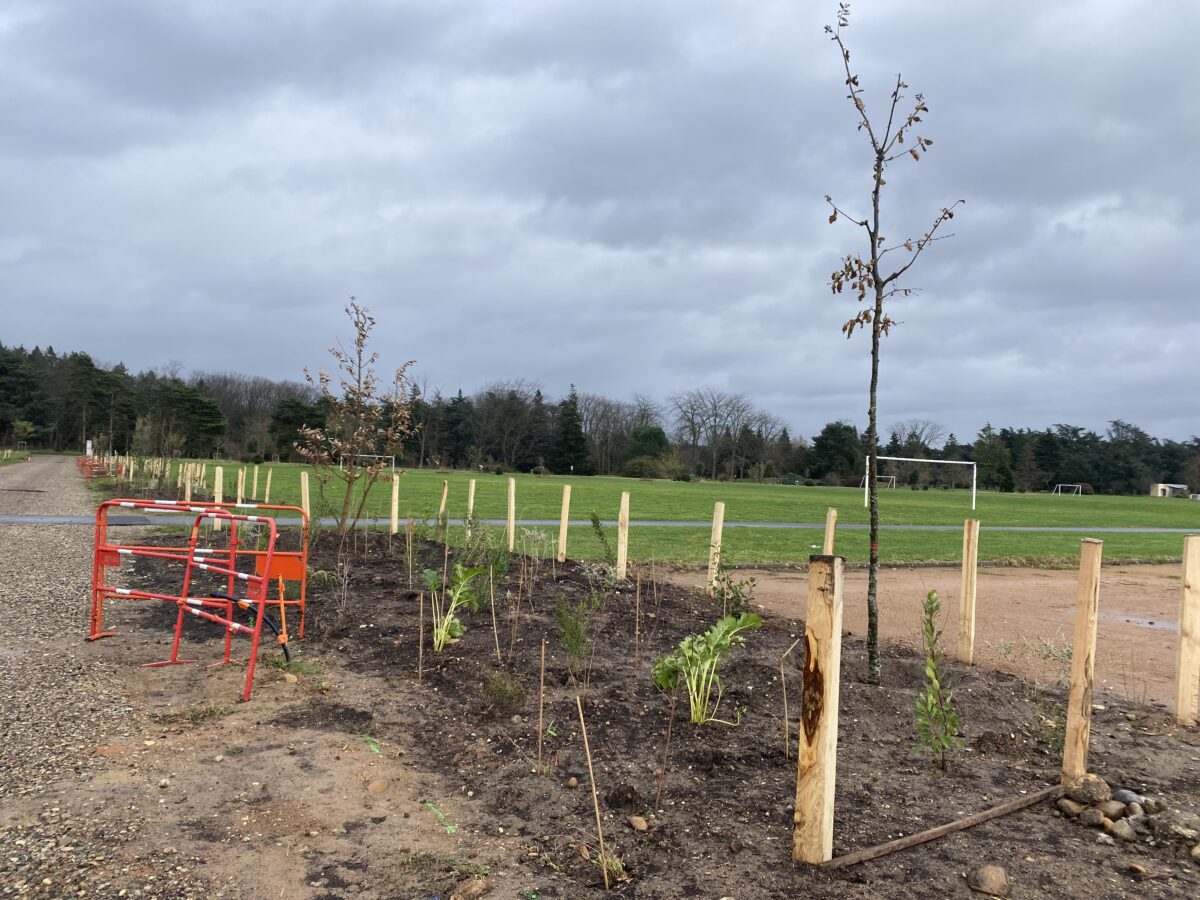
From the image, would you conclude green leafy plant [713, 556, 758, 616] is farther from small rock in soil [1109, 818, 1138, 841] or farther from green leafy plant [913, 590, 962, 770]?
small rock in soil [1109, 818, 1138, 841]

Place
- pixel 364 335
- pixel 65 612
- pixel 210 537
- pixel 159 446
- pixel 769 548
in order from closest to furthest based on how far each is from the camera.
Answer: pixel 65 612, pixel 364 335, pixel 210 537, pixel 769 548, pixel 159 446

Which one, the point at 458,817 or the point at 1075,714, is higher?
the point at 1075,714

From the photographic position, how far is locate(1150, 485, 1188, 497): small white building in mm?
93812

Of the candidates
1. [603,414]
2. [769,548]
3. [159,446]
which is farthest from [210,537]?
[603,414]

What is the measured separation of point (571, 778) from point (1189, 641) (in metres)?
4.34

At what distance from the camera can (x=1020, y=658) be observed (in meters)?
7.55

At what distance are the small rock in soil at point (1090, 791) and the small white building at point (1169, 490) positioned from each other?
106 m

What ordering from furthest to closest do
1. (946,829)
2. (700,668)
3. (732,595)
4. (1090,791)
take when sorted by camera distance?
(732,595) → (700,668) → (1090,791) → (946,829)

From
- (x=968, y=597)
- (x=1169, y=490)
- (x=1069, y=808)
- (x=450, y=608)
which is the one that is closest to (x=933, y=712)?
(x=1069, y=808)

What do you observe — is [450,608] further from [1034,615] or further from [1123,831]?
[1034,615]

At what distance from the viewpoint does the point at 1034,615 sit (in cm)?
1025

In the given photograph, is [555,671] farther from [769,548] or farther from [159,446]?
[159,446]

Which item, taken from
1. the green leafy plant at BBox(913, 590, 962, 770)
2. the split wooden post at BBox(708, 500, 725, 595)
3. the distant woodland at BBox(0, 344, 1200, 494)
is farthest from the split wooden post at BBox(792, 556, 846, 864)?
the distant woodland at BBox(0, 344, 1200, 494)

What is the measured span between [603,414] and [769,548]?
8271cm
